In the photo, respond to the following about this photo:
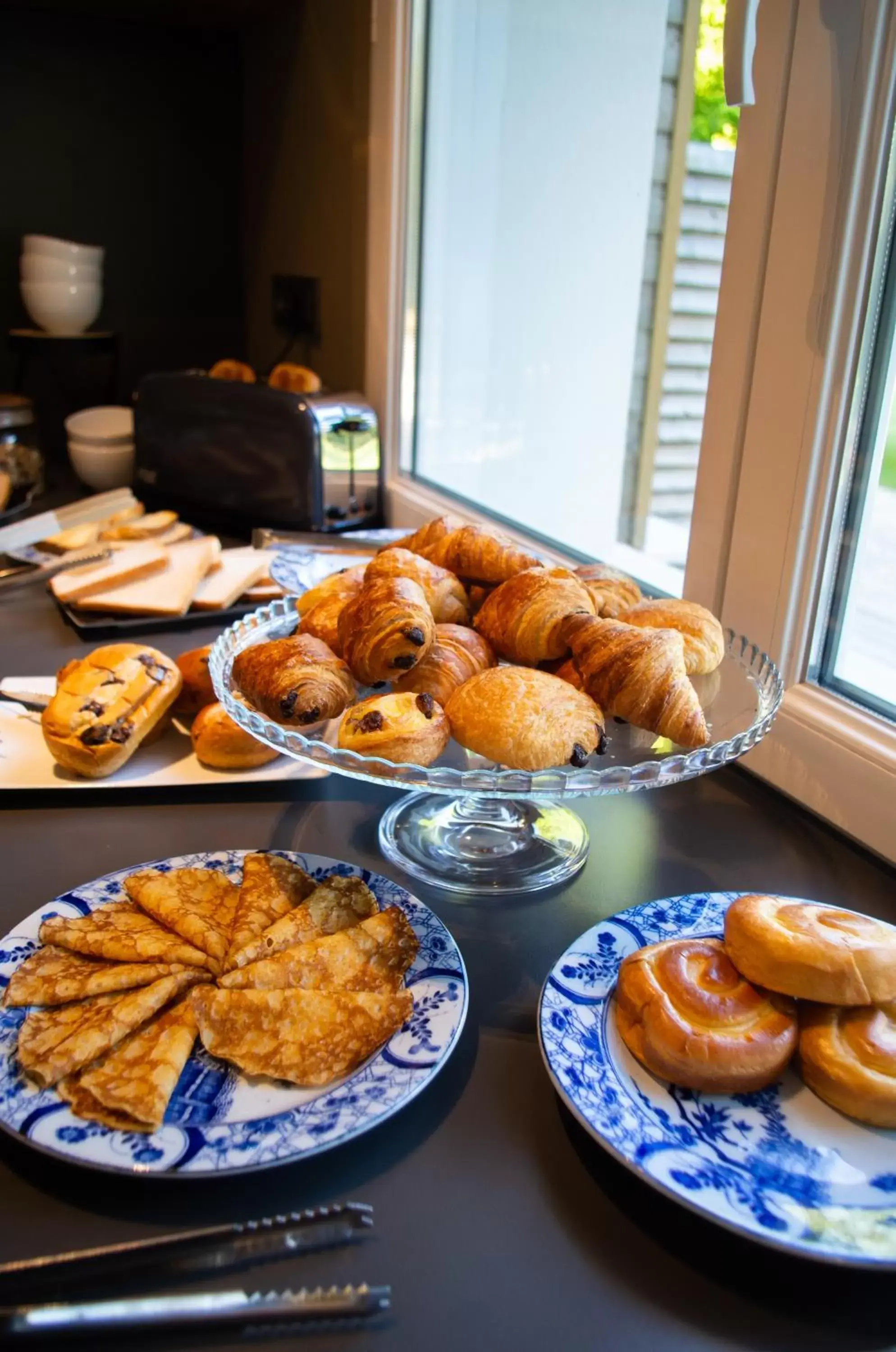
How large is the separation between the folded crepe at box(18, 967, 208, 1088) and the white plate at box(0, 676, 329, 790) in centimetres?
31

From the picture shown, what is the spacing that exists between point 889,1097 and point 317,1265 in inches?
11.6

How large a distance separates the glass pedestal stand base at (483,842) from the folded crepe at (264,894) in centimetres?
13

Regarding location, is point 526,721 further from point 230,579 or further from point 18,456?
point 18,456

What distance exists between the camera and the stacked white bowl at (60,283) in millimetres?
1968

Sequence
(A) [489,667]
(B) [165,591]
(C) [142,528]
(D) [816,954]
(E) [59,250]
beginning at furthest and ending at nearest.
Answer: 1. (E) [59,250]
2. (C) [142,528]
3. (B) [165,591]
4. (A) [489,667]
5. (D) [816,954]

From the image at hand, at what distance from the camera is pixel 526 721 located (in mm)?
648

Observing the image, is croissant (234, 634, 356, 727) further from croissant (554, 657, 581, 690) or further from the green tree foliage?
the green tree foliage

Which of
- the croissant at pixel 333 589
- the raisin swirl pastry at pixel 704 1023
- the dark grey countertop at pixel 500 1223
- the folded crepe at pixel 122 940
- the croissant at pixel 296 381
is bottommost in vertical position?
the dark grey countertop at pixel 500 1223

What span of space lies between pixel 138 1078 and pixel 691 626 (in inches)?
19.7

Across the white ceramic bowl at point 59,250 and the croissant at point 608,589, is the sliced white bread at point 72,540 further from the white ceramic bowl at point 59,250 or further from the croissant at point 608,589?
the croissant at point 608,589

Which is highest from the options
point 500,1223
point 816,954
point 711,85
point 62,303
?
point 711,85

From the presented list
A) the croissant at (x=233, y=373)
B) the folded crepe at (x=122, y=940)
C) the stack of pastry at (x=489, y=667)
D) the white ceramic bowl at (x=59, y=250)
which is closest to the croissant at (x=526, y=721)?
the stack of pastry at (x=489, y=667)

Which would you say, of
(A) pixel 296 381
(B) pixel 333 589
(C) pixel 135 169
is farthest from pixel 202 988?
(C) pixel 135 169

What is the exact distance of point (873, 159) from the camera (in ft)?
2.50
